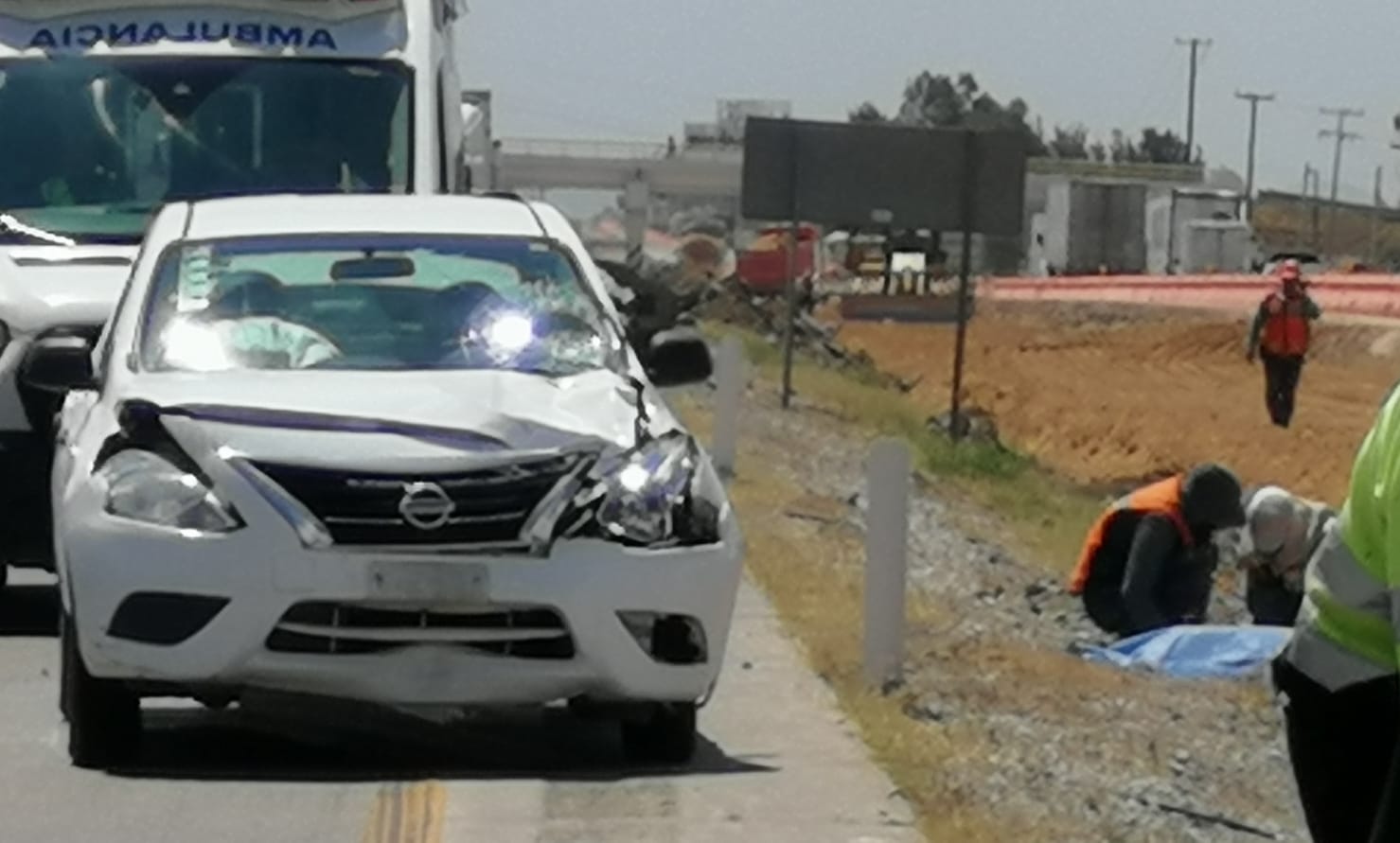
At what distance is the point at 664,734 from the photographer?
1034cm

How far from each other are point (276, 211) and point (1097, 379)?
42189 mm

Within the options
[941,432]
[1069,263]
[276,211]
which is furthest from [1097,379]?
[1069,263]

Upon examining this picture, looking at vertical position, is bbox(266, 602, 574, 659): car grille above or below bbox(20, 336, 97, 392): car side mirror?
below

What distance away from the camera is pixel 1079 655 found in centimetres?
1458

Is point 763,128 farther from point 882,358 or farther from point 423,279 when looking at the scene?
point 882,358

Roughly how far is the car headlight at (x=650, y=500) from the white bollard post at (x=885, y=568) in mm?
1889

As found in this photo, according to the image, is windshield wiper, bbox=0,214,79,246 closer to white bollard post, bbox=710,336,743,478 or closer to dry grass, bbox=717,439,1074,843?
dry grass, bbox=717,439,1074,843

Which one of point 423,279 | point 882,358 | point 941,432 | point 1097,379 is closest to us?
point 423,279

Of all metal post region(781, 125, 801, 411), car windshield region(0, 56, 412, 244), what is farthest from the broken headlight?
metal post region(781, 125, 801, 411)

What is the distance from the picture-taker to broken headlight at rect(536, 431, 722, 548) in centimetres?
983

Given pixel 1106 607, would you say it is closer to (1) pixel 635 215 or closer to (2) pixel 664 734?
(2) pixel 664 734

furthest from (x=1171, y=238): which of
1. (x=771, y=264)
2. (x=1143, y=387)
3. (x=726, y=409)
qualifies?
(x=726, y=409)

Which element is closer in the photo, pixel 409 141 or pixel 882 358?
pixel 409 141

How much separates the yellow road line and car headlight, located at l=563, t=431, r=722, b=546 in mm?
804
